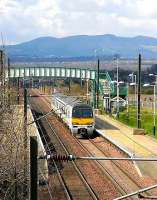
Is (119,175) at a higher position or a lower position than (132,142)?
lower

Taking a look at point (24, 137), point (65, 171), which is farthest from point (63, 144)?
point (24, 137)

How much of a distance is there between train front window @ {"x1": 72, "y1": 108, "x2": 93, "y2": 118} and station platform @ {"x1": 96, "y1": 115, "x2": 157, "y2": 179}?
78.5 inches

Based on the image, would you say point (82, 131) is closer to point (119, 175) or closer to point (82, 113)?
point (82, 113)

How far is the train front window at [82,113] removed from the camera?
153ft

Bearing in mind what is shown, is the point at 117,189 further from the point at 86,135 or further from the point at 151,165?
the point at 86,135

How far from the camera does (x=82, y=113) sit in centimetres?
4688

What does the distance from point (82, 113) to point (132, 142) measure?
221 inches

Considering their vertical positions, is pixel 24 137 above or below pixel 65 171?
above

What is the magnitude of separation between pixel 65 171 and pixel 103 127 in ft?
82.9

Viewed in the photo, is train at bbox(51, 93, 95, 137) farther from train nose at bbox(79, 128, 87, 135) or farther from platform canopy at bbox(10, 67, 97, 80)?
platform canopy at bbox(10, 67, 97, 80)

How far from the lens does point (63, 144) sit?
43438 mm

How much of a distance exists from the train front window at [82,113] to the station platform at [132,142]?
1.99m

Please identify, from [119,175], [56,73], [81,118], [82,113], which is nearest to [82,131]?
[81,118]

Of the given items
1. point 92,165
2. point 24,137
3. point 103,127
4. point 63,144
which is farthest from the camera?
point 103,127
